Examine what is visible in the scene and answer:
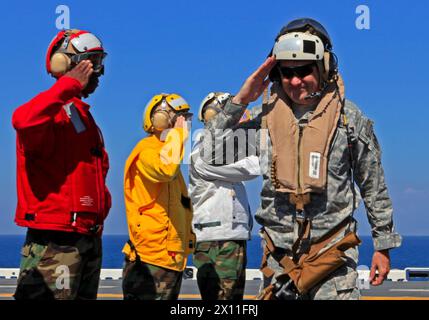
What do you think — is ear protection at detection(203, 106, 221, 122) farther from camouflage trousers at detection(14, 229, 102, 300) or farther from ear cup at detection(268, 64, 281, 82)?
camouflage trousers at detection(14, 229, 102, 300)

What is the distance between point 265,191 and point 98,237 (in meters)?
1.24

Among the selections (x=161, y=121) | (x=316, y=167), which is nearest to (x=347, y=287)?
(x=316, y=167)

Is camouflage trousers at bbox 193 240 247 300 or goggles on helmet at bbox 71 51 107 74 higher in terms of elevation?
goggles on helmet at bbox 71 51 107 74

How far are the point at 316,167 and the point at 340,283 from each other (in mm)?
735

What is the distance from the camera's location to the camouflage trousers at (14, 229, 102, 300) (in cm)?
550

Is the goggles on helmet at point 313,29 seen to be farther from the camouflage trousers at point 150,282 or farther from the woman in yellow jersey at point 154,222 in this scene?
the camouflage trousers at point 150,282

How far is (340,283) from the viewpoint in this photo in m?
5.21

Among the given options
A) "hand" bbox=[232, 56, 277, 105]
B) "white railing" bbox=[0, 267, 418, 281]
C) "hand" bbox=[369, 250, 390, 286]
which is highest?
"hand" bbox=[232, 56, 277, 105]

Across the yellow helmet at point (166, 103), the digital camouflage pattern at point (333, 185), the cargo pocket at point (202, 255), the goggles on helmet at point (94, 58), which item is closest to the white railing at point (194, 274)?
the cargo pocket at point (202, 255)

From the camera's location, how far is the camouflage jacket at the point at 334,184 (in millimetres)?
5262

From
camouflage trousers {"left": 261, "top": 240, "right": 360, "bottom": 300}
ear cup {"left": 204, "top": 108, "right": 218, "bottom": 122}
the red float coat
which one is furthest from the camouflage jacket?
ear cup {"left": 204, "top": 108, "right": 218, "bottom": 122}

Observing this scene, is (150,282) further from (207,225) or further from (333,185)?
(333,185)

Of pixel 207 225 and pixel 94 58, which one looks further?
pixel 207 225

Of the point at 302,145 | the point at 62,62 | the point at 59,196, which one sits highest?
the point at 62,62
